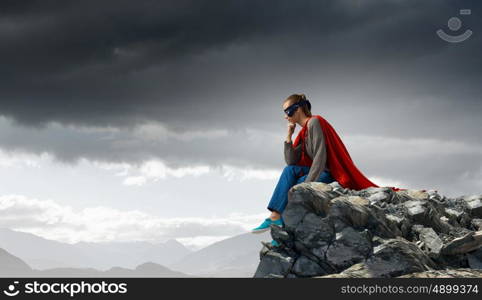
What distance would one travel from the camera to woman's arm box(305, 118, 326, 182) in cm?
1304

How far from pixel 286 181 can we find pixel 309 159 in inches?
37.4

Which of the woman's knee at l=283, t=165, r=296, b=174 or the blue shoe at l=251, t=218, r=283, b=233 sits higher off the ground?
the woman's knee at l=283, t=165, r=296, b=174

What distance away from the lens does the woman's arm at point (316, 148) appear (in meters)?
→ 13.0

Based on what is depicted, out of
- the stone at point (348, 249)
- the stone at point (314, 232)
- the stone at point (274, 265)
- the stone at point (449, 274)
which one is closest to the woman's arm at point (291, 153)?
the stone at point (314, 232)

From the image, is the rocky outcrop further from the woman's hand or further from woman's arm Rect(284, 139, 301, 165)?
the woman's hand

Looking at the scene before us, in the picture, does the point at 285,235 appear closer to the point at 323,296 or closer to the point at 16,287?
the point at 323,296

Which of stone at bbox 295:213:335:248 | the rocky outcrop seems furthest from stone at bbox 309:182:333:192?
stone at bbox 295:213:335:248

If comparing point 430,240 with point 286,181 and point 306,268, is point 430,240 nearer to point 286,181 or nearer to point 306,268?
point 306,268

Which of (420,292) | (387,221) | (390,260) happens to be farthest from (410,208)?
(420,292)

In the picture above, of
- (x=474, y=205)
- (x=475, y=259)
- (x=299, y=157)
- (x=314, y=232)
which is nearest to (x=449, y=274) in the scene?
(x=475, y=259)

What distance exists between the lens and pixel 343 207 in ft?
37.9

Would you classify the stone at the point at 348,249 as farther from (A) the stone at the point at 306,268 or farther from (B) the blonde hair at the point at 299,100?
(B) the blonde hair at the point at 299,100

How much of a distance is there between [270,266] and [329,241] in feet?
4.93

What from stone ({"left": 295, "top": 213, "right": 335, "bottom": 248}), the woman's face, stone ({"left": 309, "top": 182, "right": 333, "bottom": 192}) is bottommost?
stone ({"left": 295, "top": 213, "right": 335, "bottom": 248})
